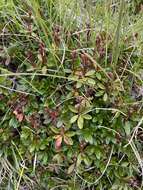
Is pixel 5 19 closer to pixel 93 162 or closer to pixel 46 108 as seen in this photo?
pixel 46 108

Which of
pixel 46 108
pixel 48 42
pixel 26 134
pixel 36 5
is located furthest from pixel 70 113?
pixel 36 5

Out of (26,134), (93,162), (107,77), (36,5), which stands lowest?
(93,162)

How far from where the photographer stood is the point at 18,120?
1.71m

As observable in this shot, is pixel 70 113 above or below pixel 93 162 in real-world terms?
above

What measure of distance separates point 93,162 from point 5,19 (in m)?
0.80

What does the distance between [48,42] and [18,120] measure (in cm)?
36

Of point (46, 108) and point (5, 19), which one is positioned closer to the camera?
point (46, 108)

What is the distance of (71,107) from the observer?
168 centimetres

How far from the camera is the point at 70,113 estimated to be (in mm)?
1701

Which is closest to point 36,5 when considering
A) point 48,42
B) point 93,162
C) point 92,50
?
point 48,42

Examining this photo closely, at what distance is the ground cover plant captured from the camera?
66.2 inches

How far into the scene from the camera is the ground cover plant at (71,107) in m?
1.68

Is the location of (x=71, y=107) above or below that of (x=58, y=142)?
above

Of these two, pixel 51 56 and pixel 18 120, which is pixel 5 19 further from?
pixel 18 120
